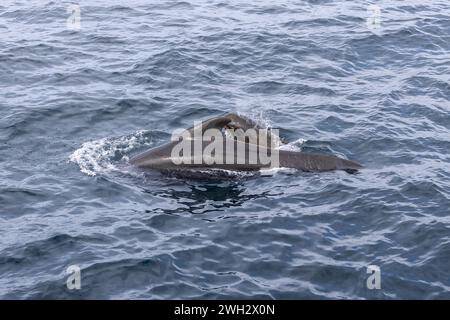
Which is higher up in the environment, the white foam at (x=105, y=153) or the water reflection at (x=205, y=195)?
the white foam at (x=105, y=153)

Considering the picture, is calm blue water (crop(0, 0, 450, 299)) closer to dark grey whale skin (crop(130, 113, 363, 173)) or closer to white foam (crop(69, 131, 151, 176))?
white foam (crop(69, 131, 151, 176))

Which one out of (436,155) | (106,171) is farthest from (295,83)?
(106,171)

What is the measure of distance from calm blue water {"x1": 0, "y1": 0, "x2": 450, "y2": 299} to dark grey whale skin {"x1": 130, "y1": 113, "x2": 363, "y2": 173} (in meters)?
0.35

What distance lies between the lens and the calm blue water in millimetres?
15930

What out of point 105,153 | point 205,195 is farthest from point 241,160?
point 105,153

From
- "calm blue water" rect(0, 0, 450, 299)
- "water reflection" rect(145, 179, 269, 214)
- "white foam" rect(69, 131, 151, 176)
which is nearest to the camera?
"calm blue water" rect(0, 0, 450, 299)

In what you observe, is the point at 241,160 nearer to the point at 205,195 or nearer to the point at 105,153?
the point at 205,195

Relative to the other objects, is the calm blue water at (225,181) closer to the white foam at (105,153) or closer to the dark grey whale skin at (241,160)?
the white foam at (105,153)

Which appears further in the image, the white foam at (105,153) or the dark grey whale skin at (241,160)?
the white foam at (105,153)

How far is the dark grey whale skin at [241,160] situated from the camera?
19766 millimetres

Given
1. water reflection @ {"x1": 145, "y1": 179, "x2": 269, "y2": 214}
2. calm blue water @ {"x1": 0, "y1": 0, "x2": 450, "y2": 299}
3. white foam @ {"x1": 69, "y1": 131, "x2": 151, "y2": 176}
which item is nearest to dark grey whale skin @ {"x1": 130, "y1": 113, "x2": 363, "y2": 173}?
calm blue water @ {"x1": 0, "y1": 0, "x2": 450, "y2": 299}

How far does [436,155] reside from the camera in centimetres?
2103

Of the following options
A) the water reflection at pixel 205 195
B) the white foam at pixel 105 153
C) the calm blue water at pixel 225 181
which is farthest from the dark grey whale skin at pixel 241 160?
the white foam at pixel 105 153

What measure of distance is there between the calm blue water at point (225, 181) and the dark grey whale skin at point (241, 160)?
0.35 m
